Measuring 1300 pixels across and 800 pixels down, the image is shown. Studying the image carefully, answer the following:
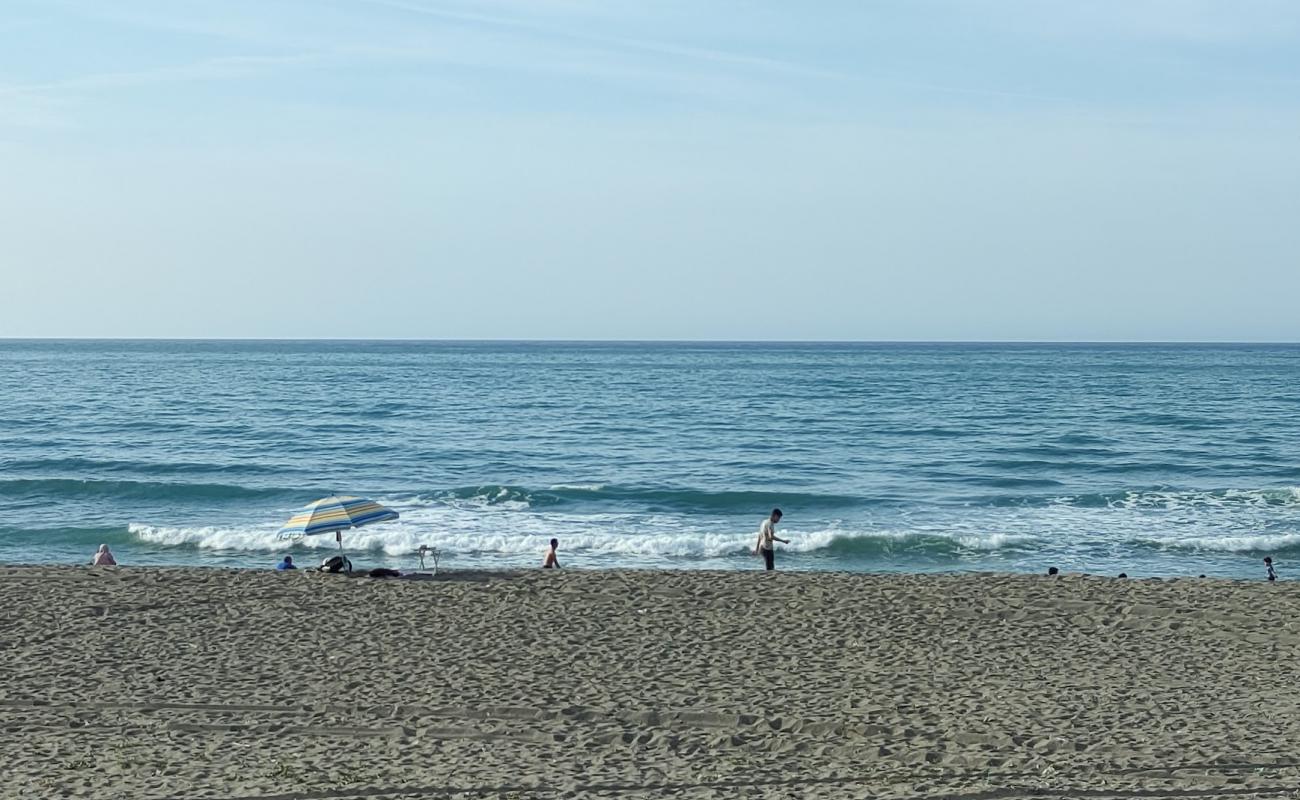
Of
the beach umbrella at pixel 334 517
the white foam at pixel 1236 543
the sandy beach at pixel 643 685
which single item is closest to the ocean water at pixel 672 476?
the white foam at pixel 1236 543

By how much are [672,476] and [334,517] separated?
16.5m

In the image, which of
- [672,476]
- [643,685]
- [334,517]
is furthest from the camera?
[672,476]

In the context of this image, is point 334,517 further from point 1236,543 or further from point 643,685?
point 1236,543

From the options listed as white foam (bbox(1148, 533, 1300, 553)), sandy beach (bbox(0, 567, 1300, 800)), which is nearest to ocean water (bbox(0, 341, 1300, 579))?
white foam (bbox(1148, 533, 1300, 553))

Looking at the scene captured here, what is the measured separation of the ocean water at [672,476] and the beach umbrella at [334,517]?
11.2 feet

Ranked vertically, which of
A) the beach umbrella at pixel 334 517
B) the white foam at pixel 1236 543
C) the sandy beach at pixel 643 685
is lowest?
the white foam at pixel 1236 543

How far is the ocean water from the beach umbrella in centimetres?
341

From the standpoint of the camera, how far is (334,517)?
1920 cm

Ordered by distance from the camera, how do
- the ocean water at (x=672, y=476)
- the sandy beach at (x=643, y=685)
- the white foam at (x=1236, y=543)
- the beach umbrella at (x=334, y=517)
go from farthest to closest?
1. the ocean water at (x=672, y=476)
2. the white foam at (x=1236, y=543)
3. the beach umbrella at (x=334, y=517)
4. the sandy beach at (x=643, y=685)

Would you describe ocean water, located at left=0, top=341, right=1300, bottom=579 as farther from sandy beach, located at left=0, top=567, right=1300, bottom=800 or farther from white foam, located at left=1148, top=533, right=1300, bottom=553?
sandy beach, located at left=0, top=567, right=1300, bottom=800

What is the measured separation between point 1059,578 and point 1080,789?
9028 mm

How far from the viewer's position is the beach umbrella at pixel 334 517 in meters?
19.0

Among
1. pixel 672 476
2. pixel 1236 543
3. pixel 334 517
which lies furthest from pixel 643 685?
pixel 672 476

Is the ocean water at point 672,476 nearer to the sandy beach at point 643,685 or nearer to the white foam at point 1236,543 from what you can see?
the white foam at point 1236,543
